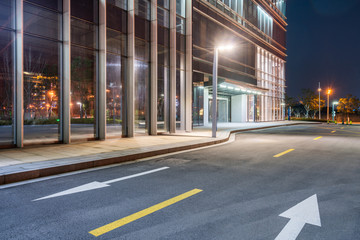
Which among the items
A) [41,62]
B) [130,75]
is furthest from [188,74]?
[41,62]

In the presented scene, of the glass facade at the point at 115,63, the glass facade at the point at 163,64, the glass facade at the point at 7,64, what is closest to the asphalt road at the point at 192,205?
the glass facade at the point at 7,64

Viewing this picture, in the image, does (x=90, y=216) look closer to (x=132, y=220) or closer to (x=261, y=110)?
(x=132, y=220)

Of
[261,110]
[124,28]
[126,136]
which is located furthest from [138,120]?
[261,110]

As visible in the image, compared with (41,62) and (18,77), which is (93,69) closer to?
(41,62)

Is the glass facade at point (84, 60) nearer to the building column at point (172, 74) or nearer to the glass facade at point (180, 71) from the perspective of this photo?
the building column at point (172, 74)

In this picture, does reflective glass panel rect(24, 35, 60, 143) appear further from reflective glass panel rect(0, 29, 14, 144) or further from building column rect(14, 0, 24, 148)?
building column rect(14, 0, 24, 148)

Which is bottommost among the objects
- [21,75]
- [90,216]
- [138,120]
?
[90,216]

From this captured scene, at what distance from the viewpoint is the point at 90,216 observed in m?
3.60

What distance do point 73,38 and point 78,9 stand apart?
1.44m

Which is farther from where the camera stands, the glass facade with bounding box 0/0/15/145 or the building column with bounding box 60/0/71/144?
the building column with bounding box 60/0/71/144

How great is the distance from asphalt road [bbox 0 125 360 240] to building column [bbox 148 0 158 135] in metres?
9.32

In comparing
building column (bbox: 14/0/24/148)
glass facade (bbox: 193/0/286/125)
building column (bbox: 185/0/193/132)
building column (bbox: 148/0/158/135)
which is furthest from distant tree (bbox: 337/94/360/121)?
building column (bbox: 14/0/24/148)

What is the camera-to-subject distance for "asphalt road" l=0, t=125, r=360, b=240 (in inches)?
122

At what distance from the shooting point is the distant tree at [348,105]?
65875mm
